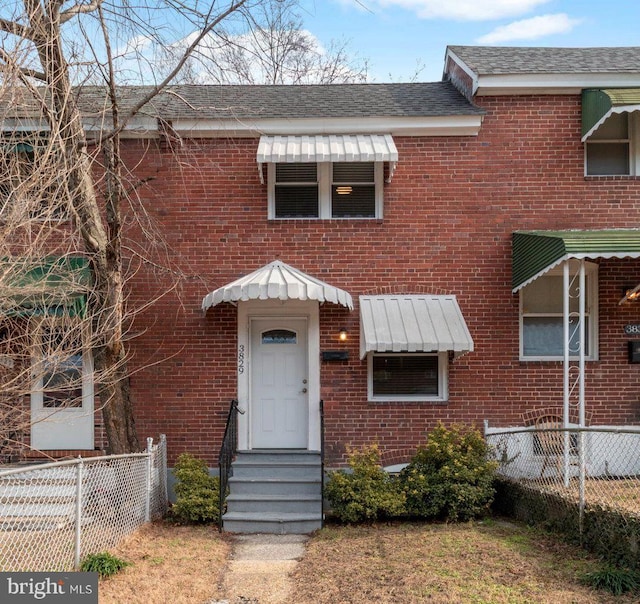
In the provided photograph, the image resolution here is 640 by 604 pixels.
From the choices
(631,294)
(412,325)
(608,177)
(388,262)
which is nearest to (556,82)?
(608,177)

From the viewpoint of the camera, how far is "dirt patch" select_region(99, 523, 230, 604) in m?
6.08

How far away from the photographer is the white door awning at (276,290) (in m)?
9.23

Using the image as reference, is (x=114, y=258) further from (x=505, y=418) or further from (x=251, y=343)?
(x=505, y=418)

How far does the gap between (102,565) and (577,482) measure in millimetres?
5613

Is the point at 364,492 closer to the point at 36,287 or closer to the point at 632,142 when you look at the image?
the point at 36,287

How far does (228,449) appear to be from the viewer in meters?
9.77

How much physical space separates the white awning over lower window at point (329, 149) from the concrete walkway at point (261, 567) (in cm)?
541

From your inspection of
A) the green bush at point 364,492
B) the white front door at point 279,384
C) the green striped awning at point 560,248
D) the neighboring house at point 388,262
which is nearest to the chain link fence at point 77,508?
the neighboring house at point 388,262

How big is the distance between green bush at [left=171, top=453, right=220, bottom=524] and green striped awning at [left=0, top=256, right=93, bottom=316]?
266 cm

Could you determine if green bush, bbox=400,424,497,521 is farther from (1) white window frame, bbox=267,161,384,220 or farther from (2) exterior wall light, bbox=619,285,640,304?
(1) white window frame, bbox=267,161,384,220

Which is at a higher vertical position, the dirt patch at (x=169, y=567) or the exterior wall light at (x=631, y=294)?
the exterior wall light at (x=631, y=294)

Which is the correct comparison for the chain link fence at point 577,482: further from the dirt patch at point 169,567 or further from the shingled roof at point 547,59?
the shingled roof at point 547,59

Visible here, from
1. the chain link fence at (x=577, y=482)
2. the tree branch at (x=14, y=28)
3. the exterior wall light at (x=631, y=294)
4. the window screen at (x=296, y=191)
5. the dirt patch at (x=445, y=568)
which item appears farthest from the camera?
the window screen at (x=296, y=191)

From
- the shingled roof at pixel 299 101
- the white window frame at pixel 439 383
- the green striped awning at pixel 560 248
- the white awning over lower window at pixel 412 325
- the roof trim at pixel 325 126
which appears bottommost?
the white window frame at pixel 439 383
